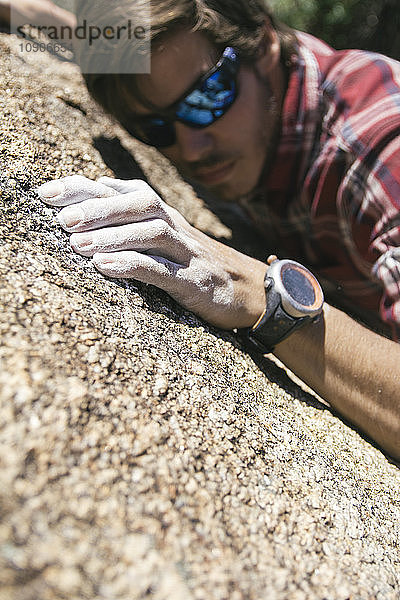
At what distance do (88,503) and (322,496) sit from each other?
0.63 m

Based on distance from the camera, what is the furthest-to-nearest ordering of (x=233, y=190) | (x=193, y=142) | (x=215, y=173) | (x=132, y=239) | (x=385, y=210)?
(x=233, y=190) → (x=215, y=173) → (x=193, y=142) → (x=385, y=210) → (x=132, y=239)

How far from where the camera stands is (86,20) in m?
1.94

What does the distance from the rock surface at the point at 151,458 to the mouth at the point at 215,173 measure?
0.85 metres

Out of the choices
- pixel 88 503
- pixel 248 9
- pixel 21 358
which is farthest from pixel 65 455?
pixel 248 9

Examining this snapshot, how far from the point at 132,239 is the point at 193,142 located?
1.03 metres

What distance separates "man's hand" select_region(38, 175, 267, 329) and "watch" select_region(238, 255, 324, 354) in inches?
3.0

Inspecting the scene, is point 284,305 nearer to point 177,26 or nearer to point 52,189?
point 52,189

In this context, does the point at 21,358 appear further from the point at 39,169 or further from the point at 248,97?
the point at 248,97

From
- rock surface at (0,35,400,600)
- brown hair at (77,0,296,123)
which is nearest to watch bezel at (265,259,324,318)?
rock surface at (0,35,400,600)

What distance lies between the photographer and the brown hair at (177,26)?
1.76m

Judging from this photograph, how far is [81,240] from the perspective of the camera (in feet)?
4.22

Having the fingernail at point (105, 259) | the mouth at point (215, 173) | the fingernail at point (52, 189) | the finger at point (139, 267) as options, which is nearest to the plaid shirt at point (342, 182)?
the mouth at point (215, 173)

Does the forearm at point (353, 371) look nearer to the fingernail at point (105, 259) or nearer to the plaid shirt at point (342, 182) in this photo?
the plaid shirt at point (342, 182)

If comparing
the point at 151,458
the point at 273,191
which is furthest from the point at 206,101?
the point at 151,458
